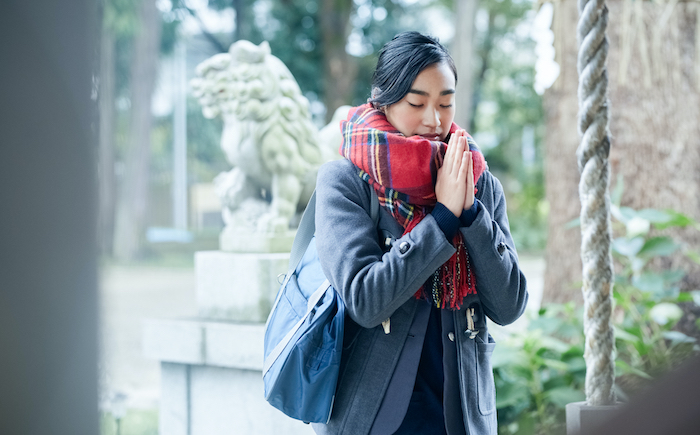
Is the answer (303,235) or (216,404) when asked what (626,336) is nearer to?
(216,404)

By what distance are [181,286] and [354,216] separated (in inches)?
418

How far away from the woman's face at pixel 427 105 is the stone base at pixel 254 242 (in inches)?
56.7

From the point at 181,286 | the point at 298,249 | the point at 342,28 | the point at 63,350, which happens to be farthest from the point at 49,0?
the point at 181,286

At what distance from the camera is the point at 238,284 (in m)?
2.62

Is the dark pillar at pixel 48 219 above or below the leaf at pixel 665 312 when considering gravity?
above

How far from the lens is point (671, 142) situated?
13.8ft

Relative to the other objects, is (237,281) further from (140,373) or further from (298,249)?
(140,373)

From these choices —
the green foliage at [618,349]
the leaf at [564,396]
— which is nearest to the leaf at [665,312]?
the green foliage at [618,349]

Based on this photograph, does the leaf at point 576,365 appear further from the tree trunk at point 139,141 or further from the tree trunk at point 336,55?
the tree trunk at point 139,141

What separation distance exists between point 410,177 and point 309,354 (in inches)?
17.3

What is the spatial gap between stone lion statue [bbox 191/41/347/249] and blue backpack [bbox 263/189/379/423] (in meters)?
1.36

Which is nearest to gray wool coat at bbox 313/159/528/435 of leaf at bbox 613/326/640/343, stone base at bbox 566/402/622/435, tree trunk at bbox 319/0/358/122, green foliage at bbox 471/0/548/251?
stone base at bbox 566/402/622/435

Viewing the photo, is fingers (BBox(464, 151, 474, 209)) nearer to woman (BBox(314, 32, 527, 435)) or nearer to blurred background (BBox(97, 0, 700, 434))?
woman (BBox(314, 32, 527, 435))

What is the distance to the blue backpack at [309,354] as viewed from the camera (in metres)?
1.32
